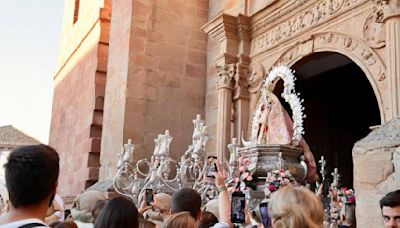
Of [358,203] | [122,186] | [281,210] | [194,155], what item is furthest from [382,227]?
[122,186]

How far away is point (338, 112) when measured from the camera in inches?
467

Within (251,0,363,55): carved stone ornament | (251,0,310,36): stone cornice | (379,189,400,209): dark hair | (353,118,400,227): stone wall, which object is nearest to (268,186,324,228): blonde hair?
(379,189,400,209): dark hair

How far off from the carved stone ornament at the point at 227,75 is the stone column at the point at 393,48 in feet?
12.4

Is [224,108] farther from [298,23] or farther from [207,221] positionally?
[207,221]

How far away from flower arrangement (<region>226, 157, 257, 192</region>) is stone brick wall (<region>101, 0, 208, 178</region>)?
16.5 feet

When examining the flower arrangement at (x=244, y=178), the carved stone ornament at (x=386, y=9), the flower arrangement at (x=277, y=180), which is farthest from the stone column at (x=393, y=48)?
the flower arrangement at (x=244, y=178)

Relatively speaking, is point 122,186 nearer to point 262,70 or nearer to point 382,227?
point 262,70

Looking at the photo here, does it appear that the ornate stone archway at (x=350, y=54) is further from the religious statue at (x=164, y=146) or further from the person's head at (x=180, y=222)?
the person's head at (x=180, y=222)

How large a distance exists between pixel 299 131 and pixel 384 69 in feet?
4.81

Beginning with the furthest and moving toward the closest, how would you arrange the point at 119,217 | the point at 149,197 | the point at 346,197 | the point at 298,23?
1. the point at 298,23
2. the point at 346,197
3. the point at 149,197
4. the point at 119,217

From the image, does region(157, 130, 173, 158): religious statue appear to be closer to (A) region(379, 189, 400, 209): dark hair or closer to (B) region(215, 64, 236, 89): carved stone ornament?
(B) region(215, 64, 236, 89): carved stone ornament

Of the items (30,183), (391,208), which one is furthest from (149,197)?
(30,183)

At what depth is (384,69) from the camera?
6723 mm

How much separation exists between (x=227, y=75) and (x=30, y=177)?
328 inches
